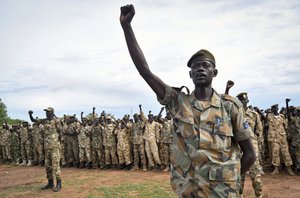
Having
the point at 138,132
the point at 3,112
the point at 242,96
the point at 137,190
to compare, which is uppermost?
the point at 3,112

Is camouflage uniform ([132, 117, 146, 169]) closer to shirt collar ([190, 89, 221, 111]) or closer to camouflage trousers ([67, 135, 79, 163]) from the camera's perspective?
camouflage trousers ([67, 135, 79, 163])

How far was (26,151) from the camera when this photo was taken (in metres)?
17.8

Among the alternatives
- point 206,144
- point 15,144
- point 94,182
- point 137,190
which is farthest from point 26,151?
point 206,144

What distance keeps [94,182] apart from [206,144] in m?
9.26

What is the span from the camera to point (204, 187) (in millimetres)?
2367

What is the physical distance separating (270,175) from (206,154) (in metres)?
9.23

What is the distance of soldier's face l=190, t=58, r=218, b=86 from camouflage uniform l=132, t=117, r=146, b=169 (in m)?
10.9

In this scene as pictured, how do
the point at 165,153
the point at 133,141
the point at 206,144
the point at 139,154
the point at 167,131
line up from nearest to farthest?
the point at 206,144, the point at 167,131, the point at 165,153, the point at 133,141, the point at 139,154

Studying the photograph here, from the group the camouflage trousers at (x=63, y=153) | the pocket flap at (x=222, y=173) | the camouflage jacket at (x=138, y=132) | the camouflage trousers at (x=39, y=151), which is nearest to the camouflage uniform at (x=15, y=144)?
the camouflage trousers at (x=39, y=151)

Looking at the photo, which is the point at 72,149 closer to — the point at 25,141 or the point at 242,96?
the point at 25,141

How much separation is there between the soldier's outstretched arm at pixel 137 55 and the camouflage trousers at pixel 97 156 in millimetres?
12198

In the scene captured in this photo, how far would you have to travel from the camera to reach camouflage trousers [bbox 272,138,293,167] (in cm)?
1069

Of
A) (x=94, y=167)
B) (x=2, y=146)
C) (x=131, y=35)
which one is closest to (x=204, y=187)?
(x=131, y=35)

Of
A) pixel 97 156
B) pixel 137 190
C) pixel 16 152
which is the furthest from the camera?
pixel 16 152
